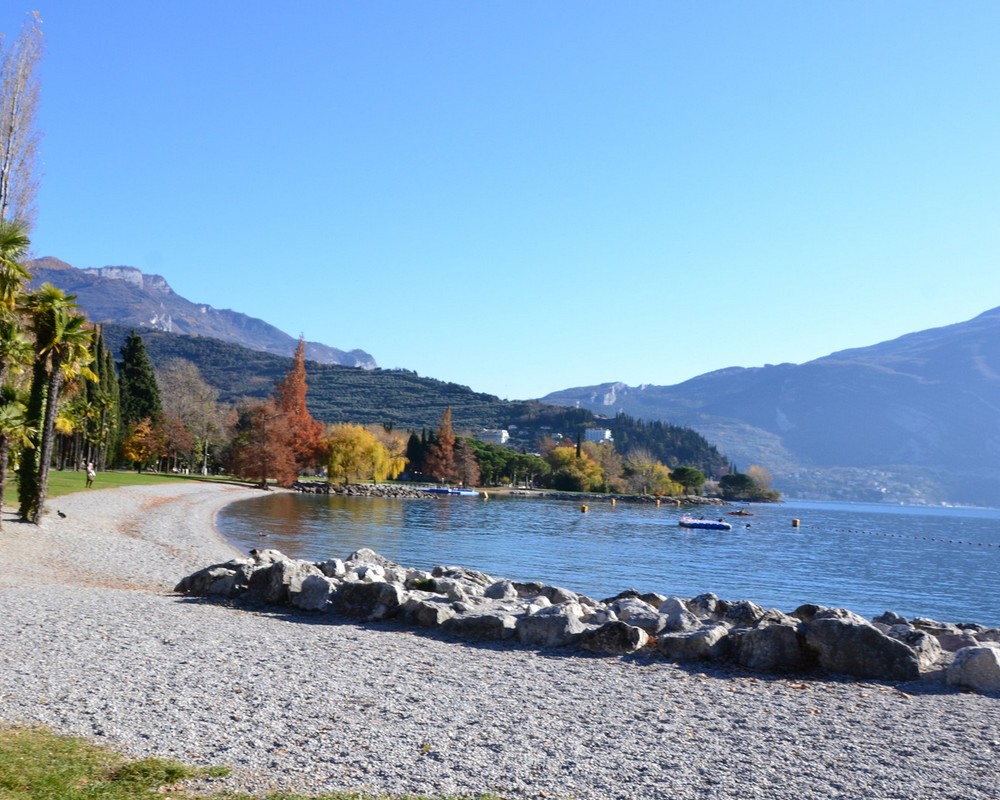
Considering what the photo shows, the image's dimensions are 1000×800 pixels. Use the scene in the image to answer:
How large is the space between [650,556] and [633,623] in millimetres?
31264

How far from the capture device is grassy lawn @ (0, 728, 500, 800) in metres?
5.59

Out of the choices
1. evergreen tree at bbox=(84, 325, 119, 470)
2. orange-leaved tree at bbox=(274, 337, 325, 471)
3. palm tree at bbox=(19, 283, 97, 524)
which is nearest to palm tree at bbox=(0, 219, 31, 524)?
palm tree at bbox=(19, 283, 97, 524)

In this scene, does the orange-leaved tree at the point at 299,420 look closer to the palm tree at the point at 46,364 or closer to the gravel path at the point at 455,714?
the palm tree at the point at 46,364

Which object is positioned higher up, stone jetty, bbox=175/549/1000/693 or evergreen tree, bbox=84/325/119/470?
evergreen tree, bbox=84/325/119/470

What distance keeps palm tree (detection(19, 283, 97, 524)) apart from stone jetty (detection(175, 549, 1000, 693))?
395 inches

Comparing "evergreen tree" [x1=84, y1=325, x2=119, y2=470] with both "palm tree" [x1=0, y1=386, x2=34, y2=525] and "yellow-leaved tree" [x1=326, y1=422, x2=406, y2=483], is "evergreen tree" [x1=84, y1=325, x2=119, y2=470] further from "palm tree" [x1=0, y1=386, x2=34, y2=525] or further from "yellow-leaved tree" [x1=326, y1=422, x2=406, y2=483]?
"palm tree" [x1=0, y1=386, x2=34, y2=525]

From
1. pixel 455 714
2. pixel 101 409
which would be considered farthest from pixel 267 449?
pixel 455 714

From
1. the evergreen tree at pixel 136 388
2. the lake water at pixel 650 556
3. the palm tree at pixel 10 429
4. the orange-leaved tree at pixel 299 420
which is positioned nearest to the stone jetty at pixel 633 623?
the lake water at pixel 650 556

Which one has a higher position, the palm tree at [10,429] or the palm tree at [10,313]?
the palm tree at [10,313]

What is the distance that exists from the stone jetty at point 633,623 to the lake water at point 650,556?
9.12 metres

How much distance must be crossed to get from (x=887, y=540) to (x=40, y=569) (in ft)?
248

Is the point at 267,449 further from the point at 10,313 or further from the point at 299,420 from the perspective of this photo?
the point at 10,313

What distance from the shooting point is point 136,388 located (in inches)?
3364

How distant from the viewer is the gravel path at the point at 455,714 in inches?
264
